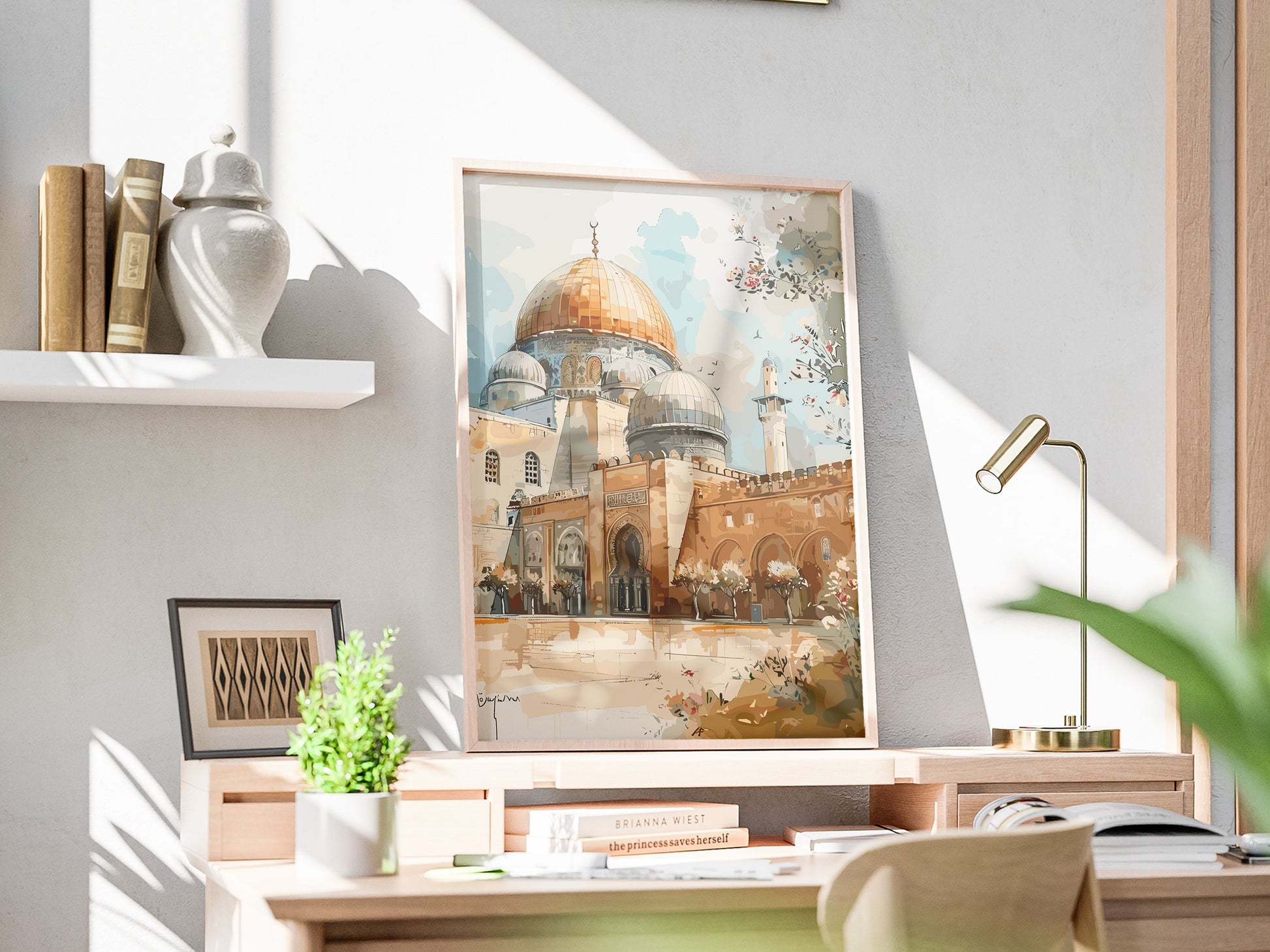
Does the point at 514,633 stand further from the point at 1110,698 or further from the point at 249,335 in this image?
the point at 1110,698

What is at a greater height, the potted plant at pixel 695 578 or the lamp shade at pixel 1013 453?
the lamp shade at pixel 1013 453

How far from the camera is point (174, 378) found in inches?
73.6

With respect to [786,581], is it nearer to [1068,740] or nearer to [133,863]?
[1068,740]

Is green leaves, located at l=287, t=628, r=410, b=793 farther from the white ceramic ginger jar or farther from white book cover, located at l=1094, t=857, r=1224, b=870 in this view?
white book cover, located at l=1094, t=857, r=1224, b=870

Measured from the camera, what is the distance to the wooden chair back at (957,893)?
1.26 m

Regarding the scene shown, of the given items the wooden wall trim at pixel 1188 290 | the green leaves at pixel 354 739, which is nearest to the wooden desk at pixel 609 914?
the green leaves at pixel 354 739

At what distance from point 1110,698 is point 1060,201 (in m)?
0.96

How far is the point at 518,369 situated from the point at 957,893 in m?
1.18

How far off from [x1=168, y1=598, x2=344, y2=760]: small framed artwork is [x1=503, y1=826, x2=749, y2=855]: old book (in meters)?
0.40

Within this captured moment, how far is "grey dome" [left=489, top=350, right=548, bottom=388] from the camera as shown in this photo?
2137 mm

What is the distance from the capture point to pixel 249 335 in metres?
1.94

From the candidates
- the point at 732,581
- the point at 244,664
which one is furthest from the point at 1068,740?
the point at 244,664

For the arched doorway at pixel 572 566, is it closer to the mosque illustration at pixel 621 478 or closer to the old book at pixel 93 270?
the mosque illustration at pixel 621 478

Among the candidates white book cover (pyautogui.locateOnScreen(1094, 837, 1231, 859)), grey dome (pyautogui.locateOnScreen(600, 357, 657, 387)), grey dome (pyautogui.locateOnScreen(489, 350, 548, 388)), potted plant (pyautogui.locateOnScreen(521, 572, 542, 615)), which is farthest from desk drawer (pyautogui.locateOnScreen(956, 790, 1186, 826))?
grey dome (pyautogui.locateOnScreen(489, 350, 548, 388))
